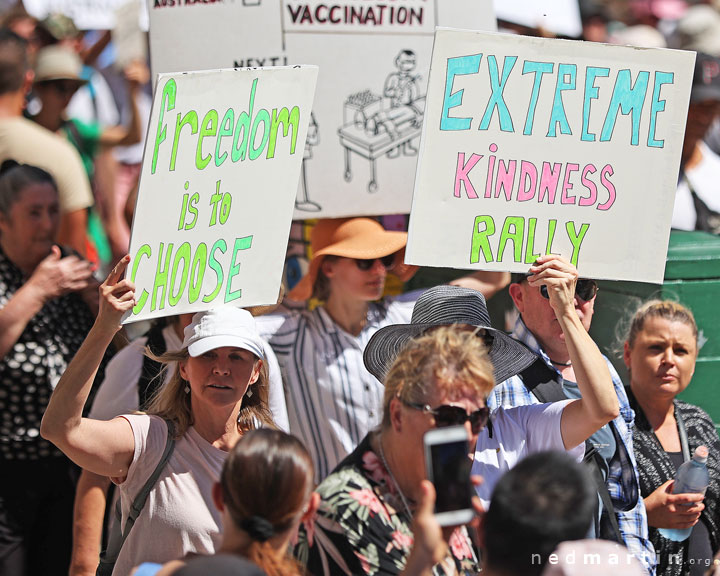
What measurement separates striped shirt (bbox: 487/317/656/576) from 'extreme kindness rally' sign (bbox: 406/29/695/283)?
1.26ft

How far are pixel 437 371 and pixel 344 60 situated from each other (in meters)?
2.10

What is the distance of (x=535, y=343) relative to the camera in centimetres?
340

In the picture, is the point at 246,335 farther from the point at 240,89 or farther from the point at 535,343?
the point at 535,343

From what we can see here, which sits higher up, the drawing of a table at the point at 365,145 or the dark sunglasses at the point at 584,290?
the drawing of a table at the point at 365,145

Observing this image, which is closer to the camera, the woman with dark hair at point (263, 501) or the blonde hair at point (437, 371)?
the woman with dark hair at point (263, 501)

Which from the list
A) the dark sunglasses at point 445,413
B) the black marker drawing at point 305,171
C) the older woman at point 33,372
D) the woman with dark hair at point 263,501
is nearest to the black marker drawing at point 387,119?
the black marker drawing at point 305,171

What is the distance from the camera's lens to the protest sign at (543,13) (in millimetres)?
5594

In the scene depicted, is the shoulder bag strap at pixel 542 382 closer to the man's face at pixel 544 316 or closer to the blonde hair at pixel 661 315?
the man's face at pixel 544 316

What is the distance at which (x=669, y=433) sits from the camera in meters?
3.62

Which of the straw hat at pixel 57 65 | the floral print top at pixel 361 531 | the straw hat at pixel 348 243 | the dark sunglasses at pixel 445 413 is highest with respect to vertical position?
the straw hat at pixel 57 65

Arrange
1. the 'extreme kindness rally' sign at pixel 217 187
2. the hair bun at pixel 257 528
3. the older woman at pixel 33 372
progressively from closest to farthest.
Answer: the hair bun at pixel 257 528 < the 'extreme kindness rally' sign at pixel 217 187 < the older woman at pixel 33 372

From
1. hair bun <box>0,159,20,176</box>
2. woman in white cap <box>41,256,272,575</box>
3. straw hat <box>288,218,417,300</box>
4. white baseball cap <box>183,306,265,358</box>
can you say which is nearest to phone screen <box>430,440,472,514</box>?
woman in white cap <box>41,256,272,575</box>

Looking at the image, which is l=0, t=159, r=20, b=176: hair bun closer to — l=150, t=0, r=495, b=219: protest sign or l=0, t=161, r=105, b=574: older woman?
l=0, t=161, r=105, b=574: older woman

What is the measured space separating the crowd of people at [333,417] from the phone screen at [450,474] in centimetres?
3
